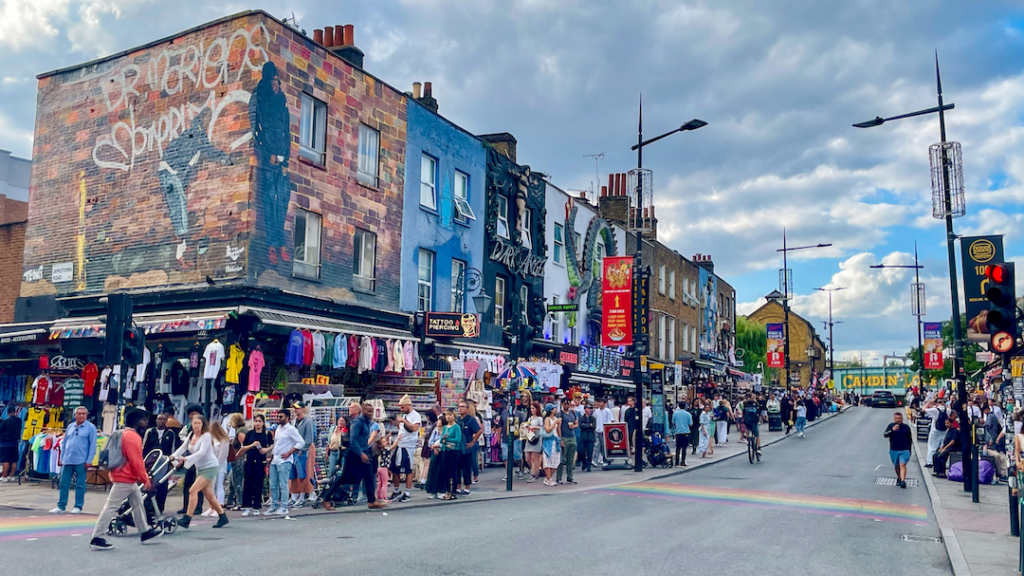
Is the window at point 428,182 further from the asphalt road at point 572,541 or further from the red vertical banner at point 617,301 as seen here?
the asphalt road at point 572,541

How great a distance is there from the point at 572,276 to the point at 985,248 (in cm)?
1769

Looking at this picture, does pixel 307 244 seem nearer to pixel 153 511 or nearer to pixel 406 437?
pixel 406 437

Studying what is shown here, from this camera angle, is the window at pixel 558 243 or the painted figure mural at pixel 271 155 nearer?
the painted figure mural at pixel 271 155

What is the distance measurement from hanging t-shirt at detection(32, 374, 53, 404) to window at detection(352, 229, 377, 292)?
7.25 metres

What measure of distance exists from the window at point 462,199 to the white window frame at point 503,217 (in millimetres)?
1957

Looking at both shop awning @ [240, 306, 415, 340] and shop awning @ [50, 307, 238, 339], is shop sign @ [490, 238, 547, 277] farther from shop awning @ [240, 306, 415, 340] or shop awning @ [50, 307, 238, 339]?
shop awning @ [50, 307, 238, 339]

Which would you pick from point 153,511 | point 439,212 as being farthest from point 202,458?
point 439,212

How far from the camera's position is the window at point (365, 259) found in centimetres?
2111

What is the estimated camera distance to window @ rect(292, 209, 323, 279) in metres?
19.1

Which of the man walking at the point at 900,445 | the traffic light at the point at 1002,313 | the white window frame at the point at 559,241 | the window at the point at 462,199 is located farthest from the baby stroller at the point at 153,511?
the white window frame at the point at 559,241

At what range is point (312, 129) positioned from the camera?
65.0 feet

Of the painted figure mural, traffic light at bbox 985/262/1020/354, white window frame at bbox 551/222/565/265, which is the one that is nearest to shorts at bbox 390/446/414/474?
the painted figure mural

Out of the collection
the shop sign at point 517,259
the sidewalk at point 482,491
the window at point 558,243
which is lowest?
the sidewalk at point 482,491

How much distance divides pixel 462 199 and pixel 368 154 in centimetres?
487
